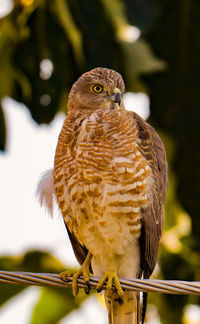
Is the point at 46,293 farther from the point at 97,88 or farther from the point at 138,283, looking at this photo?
the point at 138,283

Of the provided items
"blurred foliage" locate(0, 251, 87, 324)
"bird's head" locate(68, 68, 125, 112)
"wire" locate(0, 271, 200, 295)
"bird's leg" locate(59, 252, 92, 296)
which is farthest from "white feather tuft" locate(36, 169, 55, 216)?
"blurred foliage" locate(0, 251, 87, 324)

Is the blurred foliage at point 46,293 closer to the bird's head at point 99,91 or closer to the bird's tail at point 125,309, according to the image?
the bird's tail at point 125,309

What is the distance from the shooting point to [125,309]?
206 inches

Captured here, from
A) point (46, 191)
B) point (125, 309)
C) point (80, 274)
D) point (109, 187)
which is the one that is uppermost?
point (109, 187)

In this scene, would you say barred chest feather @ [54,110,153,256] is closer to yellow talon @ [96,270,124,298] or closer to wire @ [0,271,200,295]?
yellow talon @ [96,270,124,298]

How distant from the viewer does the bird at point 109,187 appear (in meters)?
4.91

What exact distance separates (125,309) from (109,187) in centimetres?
95

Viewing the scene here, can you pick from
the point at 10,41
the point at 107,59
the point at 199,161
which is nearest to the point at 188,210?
the point at 199,161

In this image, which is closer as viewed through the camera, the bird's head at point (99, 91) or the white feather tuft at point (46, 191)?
the bird's head at point (99, 91)

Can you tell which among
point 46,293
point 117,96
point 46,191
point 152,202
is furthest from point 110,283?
point 46,293

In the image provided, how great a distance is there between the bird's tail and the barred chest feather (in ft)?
1.13

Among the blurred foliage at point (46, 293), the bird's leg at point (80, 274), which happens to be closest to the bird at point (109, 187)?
the bird's leg at point (80, 274)

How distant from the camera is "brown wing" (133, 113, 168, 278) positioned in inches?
199

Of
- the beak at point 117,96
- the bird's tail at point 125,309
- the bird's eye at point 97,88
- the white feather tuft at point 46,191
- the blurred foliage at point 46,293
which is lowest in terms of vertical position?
the blurred foliage at point 46,293
